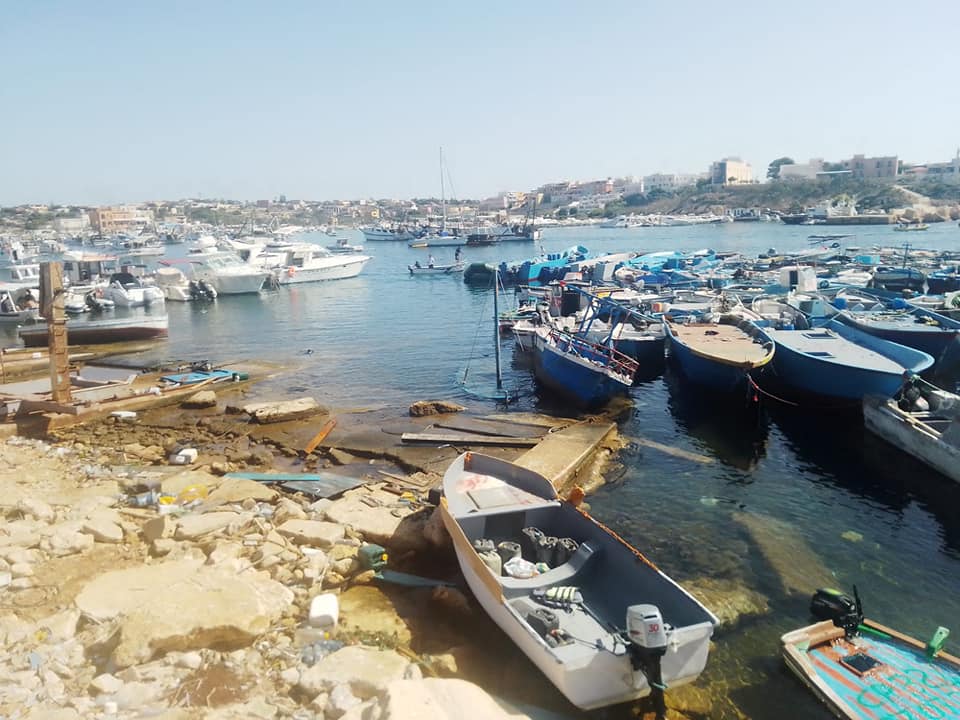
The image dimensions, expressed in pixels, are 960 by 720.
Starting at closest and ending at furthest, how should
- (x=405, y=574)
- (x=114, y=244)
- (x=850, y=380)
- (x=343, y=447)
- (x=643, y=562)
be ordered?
1. (x=643, y=562)
2. (x=405, y=574)
3. (x=343, y=447)
4. (x=850, y=380)
5. (x=114, y=244)

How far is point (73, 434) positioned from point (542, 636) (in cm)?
1596

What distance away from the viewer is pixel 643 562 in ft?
31.1

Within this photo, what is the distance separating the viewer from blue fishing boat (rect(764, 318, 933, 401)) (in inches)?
771

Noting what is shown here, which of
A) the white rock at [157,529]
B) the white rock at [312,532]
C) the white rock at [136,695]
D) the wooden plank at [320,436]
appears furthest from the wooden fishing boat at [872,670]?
the wooden plank at [320,436]

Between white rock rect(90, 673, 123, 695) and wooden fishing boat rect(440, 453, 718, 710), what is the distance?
456cm

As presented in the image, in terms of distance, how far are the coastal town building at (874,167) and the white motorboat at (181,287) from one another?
604 ft

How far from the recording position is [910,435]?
56.7 ft

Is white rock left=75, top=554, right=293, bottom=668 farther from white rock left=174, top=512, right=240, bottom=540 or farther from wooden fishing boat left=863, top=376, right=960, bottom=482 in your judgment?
wooden fishing boat left=863, top=376, right=960, bottom=482

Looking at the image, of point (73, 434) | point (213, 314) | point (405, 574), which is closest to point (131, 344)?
point (213, 314)

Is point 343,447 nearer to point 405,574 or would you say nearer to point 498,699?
point 405,574

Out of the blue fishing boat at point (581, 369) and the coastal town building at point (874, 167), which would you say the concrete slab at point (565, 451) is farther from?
the coastal town building at point (874, 167)

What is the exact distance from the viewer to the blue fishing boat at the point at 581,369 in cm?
2155

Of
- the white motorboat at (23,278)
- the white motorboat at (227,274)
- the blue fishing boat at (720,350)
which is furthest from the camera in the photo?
the white motorboat at (227,274)

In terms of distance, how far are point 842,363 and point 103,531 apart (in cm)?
2014
